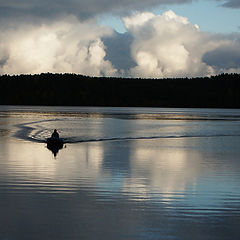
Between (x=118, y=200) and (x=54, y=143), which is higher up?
(x=54, y=143)

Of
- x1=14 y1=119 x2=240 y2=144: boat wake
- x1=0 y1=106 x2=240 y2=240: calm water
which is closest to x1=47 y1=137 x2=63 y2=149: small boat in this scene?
x1=14 y1=119 x2=240 y2=144: boat wake

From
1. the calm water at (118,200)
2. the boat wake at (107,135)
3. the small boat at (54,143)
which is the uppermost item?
the boat wake at (107,135)

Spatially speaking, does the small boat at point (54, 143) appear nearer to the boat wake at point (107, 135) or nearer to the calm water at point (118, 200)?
the boat wake at point (107, 135)

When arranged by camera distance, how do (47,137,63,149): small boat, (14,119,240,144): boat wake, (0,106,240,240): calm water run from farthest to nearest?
1. (14,119,240,144): boat wake
2. (47,137,63,149): small boat
3. (0,106,240,240): calm water

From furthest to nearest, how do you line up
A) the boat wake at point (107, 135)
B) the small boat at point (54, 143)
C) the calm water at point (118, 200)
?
the boat wake at point (107, 135) → the small boat at point (54, 143) → the calm water at point (118, 200)

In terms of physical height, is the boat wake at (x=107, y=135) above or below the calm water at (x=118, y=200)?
above

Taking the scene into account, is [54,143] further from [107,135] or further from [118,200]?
[118,200]

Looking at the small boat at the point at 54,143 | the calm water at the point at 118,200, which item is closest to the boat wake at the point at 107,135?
the small boat at the point at 54,143

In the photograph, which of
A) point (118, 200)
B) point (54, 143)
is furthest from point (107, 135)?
point (118, 200)

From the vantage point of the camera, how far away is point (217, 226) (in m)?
15.7

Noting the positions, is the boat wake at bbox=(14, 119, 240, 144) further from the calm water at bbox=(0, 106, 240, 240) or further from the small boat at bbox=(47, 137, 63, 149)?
the calm water at bbox=(0, 106, 240, 240)

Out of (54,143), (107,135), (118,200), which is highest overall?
(107,135)

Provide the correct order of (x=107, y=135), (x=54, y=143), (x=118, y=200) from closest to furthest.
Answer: (x=118, y=200) < (x=54, y=143) < (x=107, y=135)

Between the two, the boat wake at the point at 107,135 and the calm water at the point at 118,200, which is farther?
the boat wake at the point at 107,135
